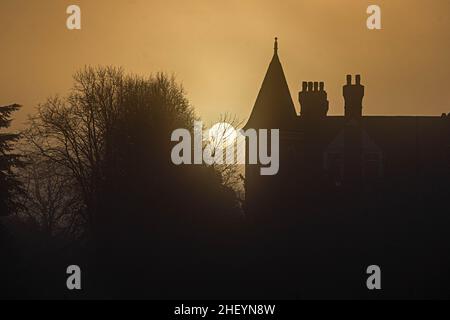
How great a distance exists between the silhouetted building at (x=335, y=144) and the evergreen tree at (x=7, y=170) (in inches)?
589

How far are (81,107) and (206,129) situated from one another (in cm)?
782

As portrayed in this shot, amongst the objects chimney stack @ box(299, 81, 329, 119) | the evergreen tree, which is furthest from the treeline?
chimney stack @ box(299, 81, 329, 119)

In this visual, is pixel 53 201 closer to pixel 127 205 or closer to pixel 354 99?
pixel 354 99

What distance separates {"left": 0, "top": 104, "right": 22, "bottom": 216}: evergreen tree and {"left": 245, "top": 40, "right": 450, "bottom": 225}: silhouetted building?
49.1ft

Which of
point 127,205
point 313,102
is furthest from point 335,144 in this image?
point 127,205

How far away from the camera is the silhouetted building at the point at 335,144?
60.5m

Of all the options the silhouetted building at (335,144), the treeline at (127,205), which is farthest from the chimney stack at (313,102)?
the treeline at (127,205)

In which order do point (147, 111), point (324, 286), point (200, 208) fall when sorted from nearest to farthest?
1. point (324, 286)
2. point (200, 208)
3. point (147, 111)

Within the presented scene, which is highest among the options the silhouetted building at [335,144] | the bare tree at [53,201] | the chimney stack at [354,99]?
the chimney stack at [354,99]

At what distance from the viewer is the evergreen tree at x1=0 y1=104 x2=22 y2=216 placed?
48.4 m

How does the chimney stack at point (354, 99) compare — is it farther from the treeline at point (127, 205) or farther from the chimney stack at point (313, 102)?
the treeline at point (127, 205)
